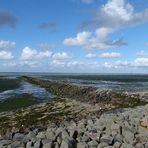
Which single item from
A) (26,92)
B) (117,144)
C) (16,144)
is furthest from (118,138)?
(26,92)

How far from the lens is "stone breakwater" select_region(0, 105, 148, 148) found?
1160cm

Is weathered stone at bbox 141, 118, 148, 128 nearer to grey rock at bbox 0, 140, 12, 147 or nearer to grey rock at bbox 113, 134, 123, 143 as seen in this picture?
grey rock at bbox 113, 134, 123, 143

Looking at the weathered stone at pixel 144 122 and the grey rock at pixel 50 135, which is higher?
the weathered stone at pixel 144 122

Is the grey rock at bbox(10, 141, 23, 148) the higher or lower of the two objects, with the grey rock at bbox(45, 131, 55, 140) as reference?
lower

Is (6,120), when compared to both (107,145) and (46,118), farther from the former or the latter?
(107,145)

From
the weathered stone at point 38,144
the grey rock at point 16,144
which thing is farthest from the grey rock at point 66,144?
the grey rock at point 16,144

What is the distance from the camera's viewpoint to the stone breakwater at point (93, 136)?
38.1 feet

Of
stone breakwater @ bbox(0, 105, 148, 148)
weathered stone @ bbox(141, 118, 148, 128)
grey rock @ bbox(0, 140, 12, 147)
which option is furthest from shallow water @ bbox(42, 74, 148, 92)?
grey rock @ bbox(0, 140, 12, 147)

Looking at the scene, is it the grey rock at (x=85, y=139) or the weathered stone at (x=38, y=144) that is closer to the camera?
the weathered stone at (x=38, y=144)

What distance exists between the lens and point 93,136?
41.1 ft

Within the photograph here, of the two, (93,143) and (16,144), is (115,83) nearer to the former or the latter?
(93,143)

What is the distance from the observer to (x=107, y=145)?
38.4 feet

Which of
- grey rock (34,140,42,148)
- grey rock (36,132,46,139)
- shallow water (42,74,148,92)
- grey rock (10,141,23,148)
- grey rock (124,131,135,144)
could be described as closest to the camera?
grey rock (34,140,42,148)

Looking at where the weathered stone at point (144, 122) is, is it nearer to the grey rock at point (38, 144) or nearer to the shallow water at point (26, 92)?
the grey rock at point (38, 144)
